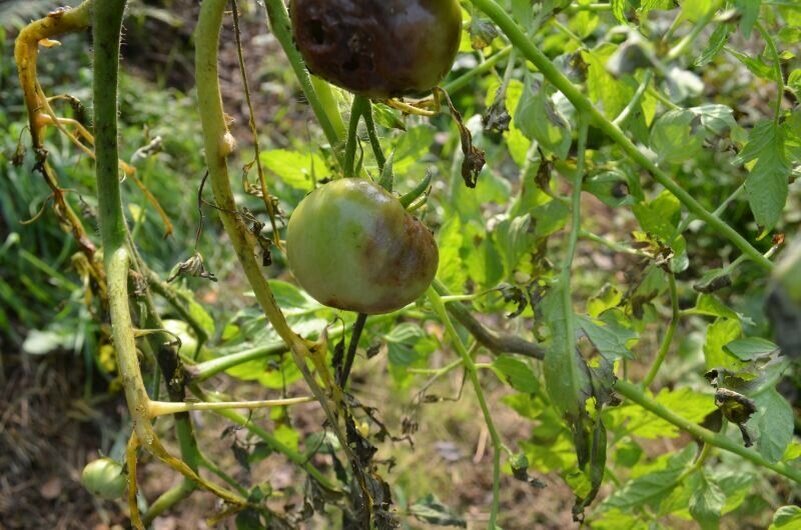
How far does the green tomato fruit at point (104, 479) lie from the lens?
3.14 ft

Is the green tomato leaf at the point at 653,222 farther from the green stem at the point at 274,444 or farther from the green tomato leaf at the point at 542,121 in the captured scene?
the green stem at the point at 274,444

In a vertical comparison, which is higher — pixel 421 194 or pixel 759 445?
pixel 421 194

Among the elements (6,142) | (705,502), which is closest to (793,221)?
(705,502)

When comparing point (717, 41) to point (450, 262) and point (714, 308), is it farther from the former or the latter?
point (450, 262)

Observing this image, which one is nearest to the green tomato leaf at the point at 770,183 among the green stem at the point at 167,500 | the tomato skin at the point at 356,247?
the tomato skin at the point at 356,247

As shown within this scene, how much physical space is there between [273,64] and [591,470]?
3.51m

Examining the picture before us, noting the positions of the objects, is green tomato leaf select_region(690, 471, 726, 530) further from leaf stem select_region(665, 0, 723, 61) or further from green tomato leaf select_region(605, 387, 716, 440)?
leaf stem select_region(665, 0, 723, 61)

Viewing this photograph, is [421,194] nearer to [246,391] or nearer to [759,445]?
[759,445]

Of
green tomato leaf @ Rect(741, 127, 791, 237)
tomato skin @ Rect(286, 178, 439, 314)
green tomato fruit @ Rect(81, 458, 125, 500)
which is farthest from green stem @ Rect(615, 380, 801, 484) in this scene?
green tomato fruit @ Rect(81, 458, 125, 500)

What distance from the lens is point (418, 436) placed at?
2.47 meters

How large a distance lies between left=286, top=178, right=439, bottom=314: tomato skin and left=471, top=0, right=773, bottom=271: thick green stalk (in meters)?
0.16

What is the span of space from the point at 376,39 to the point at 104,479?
27.4 inches

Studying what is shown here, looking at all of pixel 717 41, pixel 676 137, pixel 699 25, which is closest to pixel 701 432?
pixel 676 137

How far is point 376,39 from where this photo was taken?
1.72 feet
